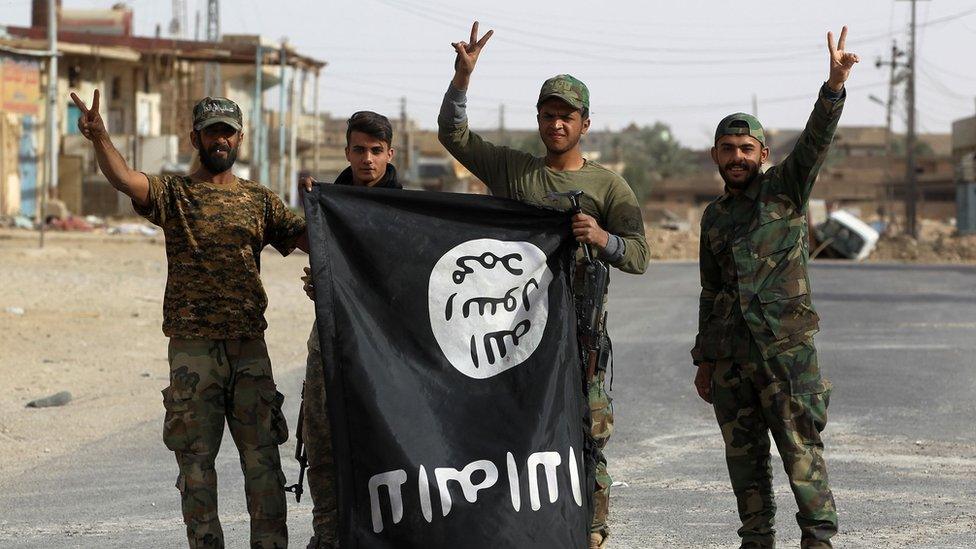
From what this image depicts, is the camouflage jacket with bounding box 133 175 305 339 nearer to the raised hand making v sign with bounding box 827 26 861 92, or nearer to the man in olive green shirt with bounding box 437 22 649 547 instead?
the man in olive green shirt with bounding box 437 22 649 547

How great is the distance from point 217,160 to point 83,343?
1013 cm

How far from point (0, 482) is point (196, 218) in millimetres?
3513

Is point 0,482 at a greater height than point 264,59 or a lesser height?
lesser

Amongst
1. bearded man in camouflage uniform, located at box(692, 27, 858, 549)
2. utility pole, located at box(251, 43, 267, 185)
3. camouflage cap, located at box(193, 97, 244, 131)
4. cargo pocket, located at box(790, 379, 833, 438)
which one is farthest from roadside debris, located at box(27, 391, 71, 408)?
utility pole, located at box(251, 43, 267, 185)

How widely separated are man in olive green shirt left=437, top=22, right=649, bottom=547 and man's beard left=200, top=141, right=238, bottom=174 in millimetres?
806

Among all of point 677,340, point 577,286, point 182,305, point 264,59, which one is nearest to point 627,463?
point 577,286

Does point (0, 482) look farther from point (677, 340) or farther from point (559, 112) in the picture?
point (677, 340)

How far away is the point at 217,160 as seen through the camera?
215 inches

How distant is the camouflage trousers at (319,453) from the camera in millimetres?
5500

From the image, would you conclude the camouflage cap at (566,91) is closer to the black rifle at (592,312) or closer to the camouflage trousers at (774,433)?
the black rifle at (592,312)

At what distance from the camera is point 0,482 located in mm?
8211

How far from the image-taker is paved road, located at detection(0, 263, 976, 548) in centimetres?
670

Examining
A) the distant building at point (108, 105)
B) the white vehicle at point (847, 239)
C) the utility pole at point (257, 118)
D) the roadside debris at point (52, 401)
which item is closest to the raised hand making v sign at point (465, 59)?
the roadside debris at point (52, 401)

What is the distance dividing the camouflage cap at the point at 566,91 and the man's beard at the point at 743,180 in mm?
616
